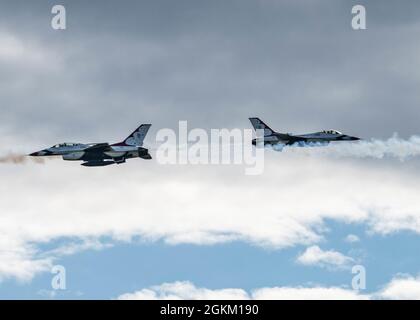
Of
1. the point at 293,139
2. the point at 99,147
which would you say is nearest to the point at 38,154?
the point at 99,147

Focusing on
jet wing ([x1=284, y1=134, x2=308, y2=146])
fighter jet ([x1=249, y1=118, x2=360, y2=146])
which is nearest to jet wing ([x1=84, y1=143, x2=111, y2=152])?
fighter jet ([x1=249, y1=118, x2=360, y2=146])

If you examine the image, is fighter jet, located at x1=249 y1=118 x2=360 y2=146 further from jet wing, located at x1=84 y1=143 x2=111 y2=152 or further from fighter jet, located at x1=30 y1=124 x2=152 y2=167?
jet wing, located at x1=84 y1=143 x2=111 y2=152

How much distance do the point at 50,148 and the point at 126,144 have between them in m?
14.3

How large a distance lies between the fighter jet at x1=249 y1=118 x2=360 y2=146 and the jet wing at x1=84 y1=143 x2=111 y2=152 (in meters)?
26.6

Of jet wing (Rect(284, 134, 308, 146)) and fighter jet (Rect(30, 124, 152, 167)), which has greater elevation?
jet wing (Rect(284, 134, 308, 146))

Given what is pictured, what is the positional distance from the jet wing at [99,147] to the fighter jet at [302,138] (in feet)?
87.2

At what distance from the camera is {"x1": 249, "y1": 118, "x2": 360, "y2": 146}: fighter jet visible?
16938cm

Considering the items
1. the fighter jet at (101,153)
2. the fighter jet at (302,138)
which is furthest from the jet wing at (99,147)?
the fighter jet at (302,138)

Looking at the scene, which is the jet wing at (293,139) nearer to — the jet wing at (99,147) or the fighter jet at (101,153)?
the fighter jet at (101,153)

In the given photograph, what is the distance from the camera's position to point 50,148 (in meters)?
171

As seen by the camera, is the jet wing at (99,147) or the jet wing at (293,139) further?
the jet wing at (293,139)

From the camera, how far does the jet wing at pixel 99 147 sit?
167 metres

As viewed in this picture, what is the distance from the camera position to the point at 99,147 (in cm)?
16725
